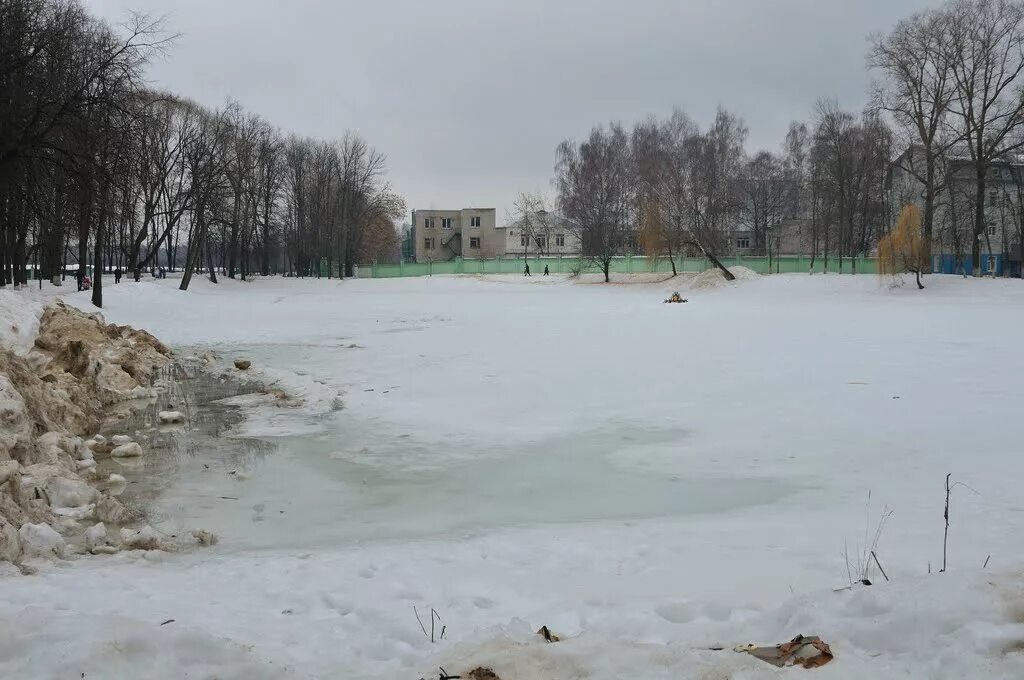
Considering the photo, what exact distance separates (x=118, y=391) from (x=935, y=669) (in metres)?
12.2

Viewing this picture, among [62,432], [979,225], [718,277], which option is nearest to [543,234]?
[718,277]

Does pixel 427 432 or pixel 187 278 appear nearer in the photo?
pixel 427 432

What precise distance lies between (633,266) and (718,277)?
51.4ft

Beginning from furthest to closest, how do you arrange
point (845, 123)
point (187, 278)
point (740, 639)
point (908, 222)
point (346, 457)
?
1. point (845, 123)
2. point (187, 278)
3. point (908, 222)
4. point (346, 457)
5. point (740, 639)

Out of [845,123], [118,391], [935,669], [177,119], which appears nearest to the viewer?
[935,669]

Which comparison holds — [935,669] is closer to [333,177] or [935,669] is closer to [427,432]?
[427,432]

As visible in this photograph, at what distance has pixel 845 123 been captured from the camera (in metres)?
57.4

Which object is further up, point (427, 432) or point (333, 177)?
point (333, 177)

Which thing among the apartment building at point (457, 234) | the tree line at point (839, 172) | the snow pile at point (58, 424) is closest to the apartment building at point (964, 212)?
the tree line at point (839, 172)

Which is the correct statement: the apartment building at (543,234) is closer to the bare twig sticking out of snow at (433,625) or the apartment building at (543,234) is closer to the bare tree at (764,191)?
the bare tree at (764,191)

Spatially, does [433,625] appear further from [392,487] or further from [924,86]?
[924,86]

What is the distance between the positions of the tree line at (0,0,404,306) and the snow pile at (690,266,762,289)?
30.5 meters

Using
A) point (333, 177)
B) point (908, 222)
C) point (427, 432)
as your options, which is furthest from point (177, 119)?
point (427, 432)

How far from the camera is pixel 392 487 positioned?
7.38 m
